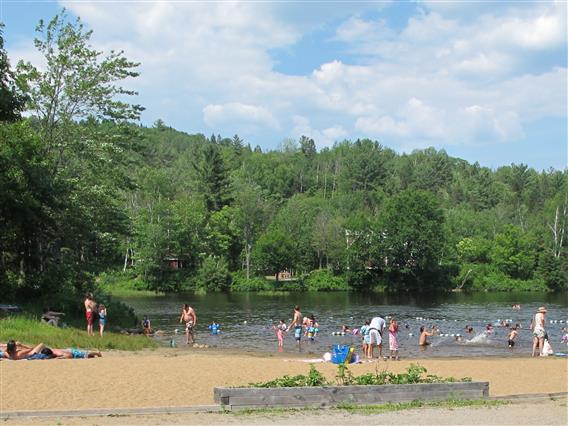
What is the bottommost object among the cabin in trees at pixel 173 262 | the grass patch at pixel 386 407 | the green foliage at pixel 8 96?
the grass patch at pixel 386 407

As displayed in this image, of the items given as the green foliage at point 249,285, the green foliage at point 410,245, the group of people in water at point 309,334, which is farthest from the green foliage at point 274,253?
the group of people in water at point 309,334

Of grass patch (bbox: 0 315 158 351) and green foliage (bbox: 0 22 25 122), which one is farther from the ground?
green foliage (bbox: 0 22 25 122)

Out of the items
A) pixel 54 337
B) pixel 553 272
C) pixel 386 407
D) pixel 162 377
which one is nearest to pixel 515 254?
pixel 553 272

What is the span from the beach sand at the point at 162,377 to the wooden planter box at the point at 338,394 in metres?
1.06

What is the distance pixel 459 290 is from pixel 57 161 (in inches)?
2572

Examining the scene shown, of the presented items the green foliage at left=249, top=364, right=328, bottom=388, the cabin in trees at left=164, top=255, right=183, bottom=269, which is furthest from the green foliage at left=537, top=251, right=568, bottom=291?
the green foliage at left=249, top=364, right=328, bottom=388

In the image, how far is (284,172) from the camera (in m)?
156

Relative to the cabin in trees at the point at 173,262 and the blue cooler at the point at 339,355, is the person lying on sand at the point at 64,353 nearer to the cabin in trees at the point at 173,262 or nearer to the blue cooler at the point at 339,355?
the blue cooler at the point at 339,355

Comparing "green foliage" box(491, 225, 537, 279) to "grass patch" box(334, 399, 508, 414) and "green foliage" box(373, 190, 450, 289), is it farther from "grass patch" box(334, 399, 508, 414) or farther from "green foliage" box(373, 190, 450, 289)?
"grass patch" box(334, 399, 508, 414)

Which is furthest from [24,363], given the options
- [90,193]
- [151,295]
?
[151,295]

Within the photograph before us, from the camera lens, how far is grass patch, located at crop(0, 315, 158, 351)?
2244cm

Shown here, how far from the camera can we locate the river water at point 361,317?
32812 millimetres

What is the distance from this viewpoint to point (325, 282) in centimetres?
8781

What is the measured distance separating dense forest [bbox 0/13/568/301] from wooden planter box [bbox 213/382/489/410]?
1756cm
